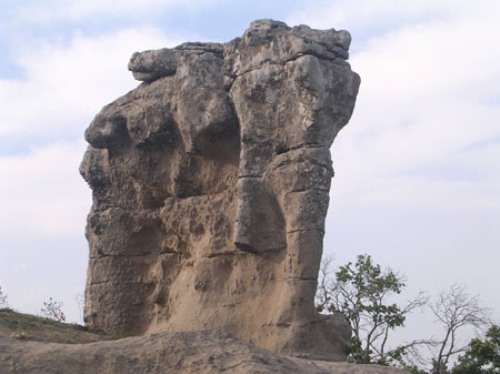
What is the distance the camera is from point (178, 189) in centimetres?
1602

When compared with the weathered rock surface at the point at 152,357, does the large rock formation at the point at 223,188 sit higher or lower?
higher

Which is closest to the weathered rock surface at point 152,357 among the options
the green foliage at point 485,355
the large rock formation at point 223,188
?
the large rock formation at point 223,188

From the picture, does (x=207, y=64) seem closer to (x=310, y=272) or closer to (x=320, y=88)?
(x=320, y=88)

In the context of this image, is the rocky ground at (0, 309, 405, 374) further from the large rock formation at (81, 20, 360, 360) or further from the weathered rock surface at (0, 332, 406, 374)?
the large rock formation at (81, 20, 360, 360)

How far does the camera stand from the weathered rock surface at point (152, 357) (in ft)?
25.3

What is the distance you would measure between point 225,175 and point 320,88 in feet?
8.51

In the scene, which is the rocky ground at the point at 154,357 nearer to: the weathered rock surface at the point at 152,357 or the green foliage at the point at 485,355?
the weathered rock surface at the point at 152,357

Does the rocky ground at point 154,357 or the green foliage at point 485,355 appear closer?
the rocky ground at point 154,357

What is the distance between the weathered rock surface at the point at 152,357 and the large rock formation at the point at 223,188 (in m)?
4.98

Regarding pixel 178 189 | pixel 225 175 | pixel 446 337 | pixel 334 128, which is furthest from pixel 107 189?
pixel 446 337

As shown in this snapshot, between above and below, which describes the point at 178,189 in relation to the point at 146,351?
above

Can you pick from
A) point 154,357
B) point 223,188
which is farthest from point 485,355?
point 154,357

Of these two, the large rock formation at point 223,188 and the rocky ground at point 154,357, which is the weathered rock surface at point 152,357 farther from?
the large rock formation at point 223,188

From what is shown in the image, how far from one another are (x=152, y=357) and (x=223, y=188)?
25.2ft
